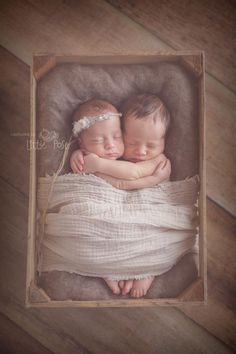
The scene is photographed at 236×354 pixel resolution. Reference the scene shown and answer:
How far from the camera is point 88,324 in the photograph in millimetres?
898

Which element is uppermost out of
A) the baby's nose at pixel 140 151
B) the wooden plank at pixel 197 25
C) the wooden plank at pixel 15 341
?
the wooden plank at pixel 197 25

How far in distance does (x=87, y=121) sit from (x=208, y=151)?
0.97ft

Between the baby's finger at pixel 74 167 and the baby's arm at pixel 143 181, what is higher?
the baby's finger at pixel 74 167

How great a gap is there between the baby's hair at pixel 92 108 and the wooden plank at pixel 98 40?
0.44 feet

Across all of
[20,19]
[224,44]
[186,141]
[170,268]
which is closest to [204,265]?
[170,268]

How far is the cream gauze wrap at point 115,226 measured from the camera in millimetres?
822

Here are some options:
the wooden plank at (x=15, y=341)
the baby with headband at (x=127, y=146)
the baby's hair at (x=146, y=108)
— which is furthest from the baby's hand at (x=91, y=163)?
the wooden plank at (x=15, y=341)

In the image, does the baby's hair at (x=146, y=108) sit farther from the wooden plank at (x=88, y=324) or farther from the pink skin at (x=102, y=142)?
the wooden plank at (x=88, y=324)

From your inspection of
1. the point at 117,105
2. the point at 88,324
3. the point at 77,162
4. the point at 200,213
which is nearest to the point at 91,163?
the point at 77,162

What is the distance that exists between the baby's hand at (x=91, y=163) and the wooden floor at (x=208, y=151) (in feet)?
0.53

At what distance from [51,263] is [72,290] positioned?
0.07 meters

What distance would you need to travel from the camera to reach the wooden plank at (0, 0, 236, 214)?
0.91 metres

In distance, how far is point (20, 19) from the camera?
0.91 metres

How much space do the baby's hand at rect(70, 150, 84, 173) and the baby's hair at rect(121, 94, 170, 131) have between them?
0.13 meters
